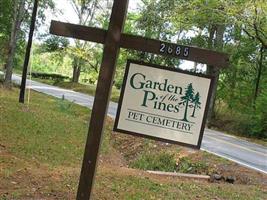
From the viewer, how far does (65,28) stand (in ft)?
16.8

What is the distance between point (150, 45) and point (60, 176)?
418cm

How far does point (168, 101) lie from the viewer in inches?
200

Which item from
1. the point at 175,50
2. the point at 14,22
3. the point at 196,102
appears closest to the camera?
the point at 175,50

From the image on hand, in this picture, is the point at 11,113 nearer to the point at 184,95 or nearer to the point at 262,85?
the point at 184,95

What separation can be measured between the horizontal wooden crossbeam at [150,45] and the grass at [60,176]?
110 inches

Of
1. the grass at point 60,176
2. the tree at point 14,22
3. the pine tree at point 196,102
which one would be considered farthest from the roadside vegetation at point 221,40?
the pine tree at point 196,102

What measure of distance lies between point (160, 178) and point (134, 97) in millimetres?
5199

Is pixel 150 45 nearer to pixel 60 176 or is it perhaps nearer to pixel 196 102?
pixel 196 102

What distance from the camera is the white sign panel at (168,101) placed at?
5051 mm

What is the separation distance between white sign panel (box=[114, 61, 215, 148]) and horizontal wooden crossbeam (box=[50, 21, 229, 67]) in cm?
19

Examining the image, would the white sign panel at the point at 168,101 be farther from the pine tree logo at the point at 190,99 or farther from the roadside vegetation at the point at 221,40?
the roadside vegetation at the point at 221,40

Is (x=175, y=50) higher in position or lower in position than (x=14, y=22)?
lower

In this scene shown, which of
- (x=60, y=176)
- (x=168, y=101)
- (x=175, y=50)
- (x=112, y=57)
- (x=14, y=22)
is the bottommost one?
(x=60, y=176)

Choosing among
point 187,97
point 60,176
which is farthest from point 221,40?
point 187,97
